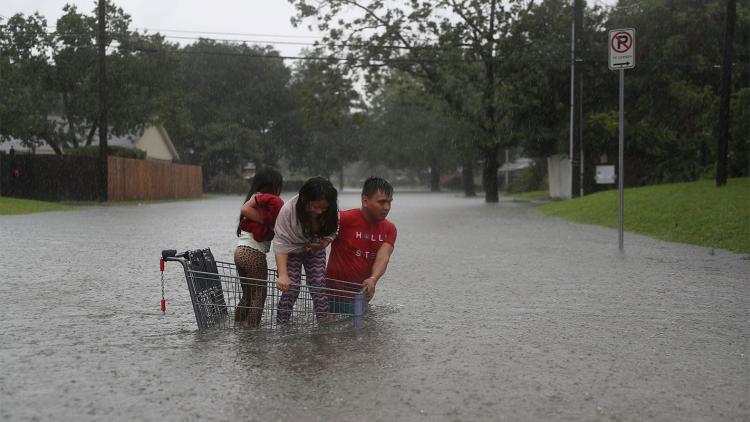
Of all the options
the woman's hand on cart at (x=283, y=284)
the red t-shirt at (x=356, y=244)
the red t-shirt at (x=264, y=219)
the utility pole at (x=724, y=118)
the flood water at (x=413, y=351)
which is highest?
the utility pole at (x=724, y=118)

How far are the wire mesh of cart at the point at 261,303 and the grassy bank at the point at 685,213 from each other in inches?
339

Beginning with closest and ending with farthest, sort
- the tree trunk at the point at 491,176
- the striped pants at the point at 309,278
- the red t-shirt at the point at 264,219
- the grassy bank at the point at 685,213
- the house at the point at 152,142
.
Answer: the striped pants at the point at 309,278 → the red t-shirt at the point at 264,219 → the grassy bank at the point at 685,213 → the tree trunk at the point at 491,176 → the house at the point at 152,142

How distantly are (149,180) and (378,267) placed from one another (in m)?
34.6

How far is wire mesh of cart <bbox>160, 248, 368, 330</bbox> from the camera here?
575 cm

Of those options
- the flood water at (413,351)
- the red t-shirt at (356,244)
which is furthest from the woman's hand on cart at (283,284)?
the red t-shirt at (356,244)

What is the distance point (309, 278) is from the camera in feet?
20.0

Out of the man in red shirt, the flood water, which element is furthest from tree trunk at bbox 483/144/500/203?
the man in red shirt

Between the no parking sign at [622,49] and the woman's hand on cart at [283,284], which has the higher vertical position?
the no parking sign at [622,49]

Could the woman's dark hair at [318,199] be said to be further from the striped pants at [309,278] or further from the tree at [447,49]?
the tree at [447,49]

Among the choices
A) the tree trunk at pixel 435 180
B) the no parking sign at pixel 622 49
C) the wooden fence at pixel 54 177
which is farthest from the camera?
the tree trunk at pixel 435 180

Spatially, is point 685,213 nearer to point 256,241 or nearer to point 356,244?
point 356,244

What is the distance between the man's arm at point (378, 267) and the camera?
19.0ft

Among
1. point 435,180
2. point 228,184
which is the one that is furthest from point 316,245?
point 435,180

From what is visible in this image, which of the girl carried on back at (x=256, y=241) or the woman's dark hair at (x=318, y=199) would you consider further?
the girl carried on back at (x=256, y=241)
